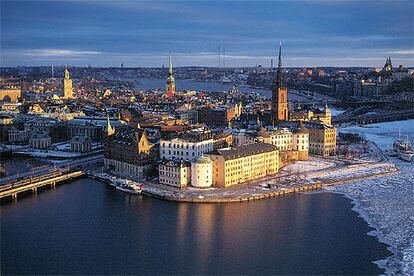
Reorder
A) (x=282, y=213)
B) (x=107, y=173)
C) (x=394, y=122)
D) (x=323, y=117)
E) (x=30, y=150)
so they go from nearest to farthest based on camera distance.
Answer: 1. (x=282, y=213)
2. (x=107, y=173)
3. (x=30, y=150)
4. (x=323, y=117)
5. (x=394, y=122)

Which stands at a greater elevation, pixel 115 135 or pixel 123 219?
pixel 115 135

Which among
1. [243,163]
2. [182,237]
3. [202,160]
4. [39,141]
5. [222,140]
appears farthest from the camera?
[39,141]

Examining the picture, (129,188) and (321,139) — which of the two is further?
(321,139)

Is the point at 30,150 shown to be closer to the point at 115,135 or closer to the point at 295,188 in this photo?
the point at 115,135

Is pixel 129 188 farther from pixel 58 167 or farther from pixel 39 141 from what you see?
pixel 39 141

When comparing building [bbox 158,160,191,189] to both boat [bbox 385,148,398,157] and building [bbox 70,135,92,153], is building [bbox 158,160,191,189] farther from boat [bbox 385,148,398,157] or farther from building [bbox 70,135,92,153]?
boat [bbox 385,148,398,157]

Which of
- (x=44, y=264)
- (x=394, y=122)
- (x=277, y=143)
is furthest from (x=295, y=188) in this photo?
(x=394, y=122)

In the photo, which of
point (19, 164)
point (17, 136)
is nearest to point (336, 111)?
point (17, 136)
